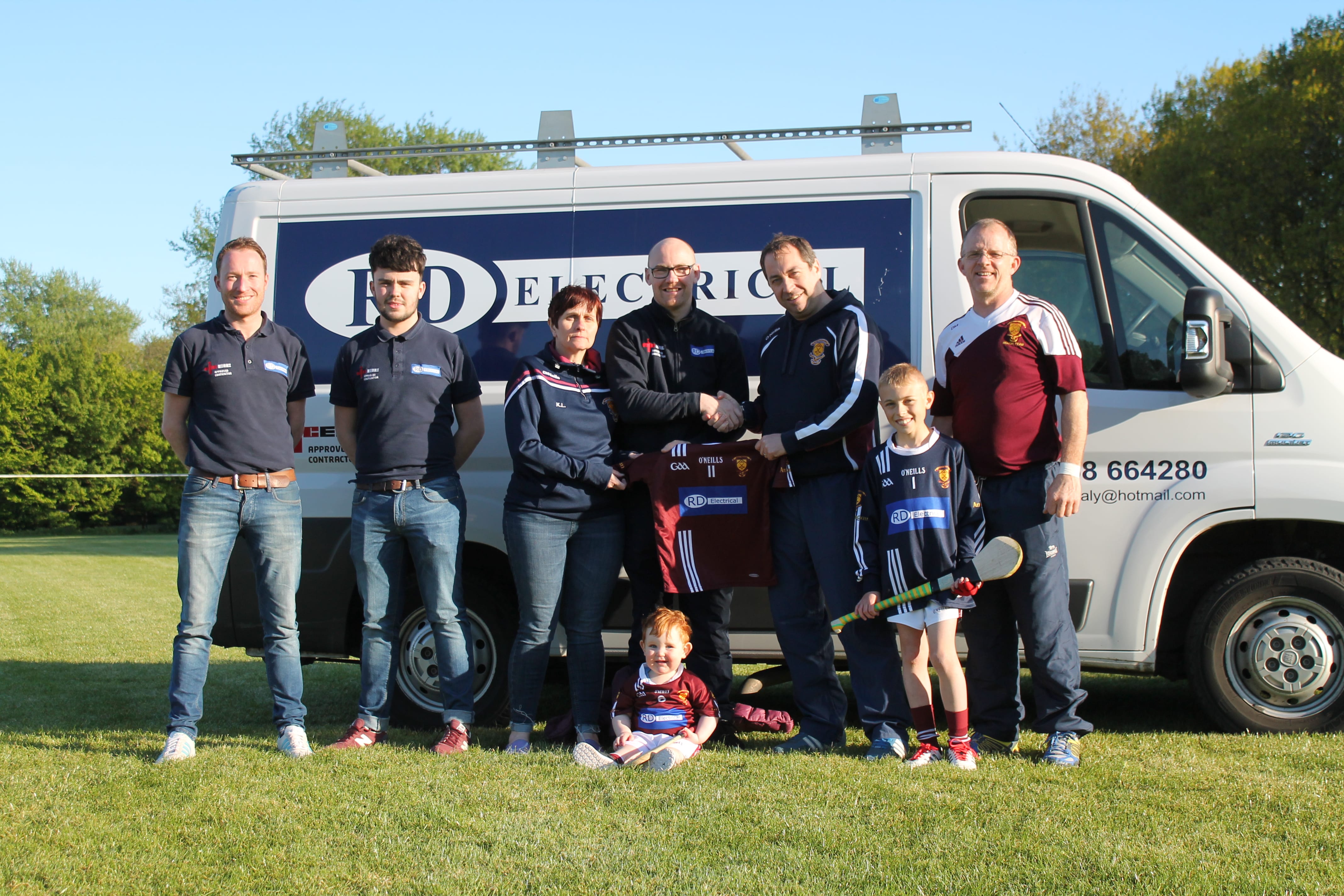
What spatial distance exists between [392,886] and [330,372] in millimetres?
2728

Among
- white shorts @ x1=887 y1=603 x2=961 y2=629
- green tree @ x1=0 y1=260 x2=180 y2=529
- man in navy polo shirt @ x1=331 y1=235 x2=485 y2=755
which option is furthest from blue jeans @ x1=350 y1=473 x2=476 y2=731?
green tree @ x1=0 y1=260 x2=180 y2=529

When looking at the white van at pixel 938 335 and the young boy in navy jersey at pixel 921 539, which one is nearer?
the young boy in navy jersey at pixel 921 539

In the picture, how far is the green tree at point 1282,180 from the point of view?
741 inches

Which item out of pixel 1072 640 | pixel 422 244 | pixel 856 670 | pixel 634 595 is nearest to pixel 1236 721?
pixel 1072 640

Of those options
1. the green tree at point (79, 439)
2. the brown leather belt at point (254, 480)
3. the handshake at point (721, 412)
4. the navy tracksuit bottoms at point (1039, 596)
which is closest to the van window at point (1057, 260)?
the navy tracksuit bottoms at point (1039, 596)

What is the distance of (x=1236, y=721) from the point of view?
14.7 ft

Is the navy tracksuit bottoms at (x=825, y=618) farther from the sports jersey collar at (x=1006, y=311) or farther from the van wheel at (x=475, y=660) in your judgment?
the van wheel at (x=475, y=660)

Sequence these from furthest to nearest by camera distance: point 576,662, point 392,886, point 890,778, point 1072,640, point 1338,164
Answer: point 1338,164
point 576,662
point 1072,640
point 890,778
point 392,886

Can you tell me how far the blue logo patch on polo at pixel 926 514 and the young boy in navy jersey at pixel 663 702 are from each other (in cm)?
99

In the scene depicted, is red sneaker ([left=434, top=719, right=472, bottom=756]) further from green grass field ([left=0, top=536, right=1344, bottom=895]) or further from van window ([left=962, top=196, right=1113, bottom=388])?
van window ([left=962, top=196, right=1113, bottom=388])

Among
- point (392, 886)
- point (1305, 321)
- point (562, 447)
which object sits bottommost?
point (392, 886)

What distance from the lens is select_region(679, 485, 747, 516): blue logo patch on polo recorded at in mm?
4418

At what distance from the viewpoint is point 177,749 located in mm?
4316

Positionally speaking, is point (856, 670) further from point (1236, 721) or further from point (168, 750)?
point (168, 750)
